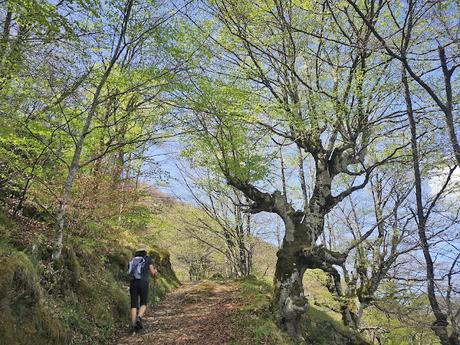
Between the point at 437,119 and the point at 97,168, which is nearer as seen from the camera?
the point at 437,119

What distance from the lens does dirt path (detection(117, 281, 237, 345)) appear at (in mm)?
6410

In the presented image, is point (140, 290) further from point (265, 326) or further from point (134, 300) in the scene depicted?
point (265, 326)

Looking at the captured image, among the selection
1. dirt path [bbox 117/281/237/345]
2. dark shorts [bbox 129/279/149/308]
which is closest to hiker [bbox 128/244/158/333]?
dark shorts [bbox 129/279/149/308]

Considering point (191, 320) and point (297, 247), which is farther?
point (297, 247)

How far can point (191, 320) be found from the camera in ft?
26.6

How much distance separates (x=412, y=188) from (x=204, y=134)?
23.8 ft

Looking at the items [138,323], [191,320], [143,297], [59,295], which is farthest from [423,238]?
[59,295]

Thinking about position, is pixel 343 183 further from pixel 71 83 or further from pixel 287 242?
pixel 71 83

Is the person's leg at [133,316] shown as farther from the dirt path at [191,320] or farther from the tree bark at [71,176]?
the tree bark at [71,176]

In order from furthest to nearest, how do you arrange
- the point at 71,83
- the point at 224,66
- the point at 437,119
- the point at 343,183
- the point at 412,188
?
1. the point at 343,183
2. the point at 412,188
3. the point at 224,66
4. the point at 437,119
5. the point at 71,83

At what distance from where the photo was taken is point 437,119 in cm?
821

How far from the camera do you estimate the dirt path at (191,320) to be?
Answer: 641 centimetres

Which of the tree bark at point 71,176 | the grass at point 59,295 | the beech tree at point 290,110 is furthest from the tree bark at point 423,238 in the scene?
the grass at point 59,295

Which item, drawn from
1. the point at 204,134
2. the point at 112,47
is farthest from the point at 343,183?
the point at 112,47
